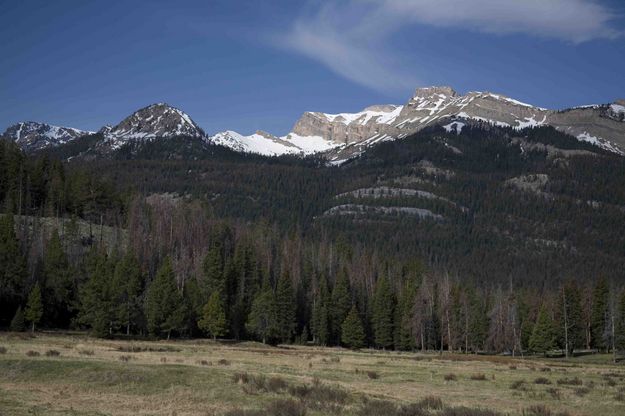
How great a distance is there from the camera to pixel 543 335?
104 metres

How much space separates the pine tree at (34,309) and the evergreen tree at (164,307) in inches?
566

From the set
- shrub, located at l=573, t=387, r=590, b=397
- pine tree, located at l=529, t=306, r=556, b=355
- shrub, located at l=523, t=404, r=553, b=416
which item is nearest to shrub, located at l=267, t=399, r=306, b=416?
shrub, located at l=523, t=404, r=553, b=416

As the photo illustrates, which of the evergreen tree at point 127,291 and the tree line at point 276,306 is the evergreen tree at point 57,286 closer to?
the tree line at point 276,306

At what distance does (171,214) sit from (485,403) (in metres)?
125

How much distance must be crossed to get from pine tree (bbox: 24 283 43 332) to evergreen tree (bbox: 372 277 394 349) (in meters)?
53.6

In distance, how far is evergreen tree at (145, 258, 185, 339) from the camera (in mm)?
87875

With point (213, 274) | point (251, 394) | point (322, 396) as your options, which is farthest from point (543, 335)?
point (251, 394)

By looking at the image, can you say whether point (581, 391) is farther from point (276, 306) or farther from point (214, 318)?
point (276, 306)

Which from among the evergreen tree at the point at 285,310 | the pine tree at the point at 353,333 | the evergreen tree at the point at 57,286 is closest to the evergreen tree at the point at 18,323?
the evergreen tree at the point at 57,286

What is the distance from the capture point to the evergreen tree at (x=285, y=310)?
99.2 meters

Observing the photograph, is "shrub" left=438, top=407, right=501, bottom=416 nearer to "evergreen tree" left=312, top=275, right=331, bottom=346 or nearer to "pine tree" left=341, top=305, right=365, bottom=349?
"pine tree" left=341, top=305, right=365, bottom=349

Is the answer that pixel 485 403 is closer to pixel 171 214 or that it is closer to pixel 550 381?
pixel 550 381

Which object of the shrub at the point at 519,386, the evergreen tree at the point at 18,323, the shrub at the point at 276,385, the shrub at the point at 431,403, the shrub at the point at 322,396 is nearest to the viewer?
the shrub at the point at 322,396

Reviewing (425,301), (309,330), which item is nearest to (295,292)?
(309,330)
